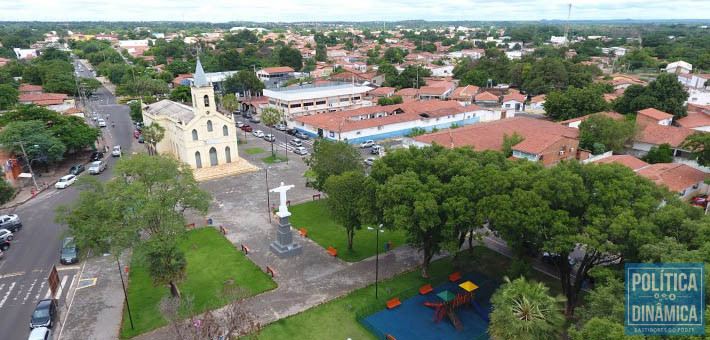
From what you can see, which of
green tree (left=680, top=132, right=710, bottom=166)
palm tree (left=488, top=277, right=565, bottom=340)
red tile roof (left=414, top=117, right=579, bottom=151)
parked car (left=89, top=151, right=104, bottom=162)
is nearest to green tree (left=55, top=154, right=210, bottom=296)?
palm tree (left=488, top=277, right=565, bottom=340)

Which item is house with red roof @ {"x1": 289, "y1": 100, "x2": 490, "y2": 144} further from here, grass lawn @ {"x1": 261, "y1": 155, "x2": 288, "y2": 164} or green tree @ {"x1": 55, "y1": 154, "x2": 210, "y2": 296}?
green tree @ {"x1": 55, "y1": 154, "x2": 210, "y2": 296}

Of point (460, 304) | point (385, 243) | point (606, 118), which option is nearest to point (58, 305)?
point (385, 243)

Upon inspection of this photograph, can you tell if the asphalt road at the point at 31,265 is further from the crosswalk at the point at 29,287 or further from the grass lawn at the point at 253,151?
the grass lawn at the point at 253,151

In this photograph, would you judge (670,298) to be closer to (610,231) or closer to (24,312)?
(610,231)

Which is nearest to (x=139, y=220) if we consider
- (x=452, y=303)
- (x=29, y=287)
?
(x=29, y=287)

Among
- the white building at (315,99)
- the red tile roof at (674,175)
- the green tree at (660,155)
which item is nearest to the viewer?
the red tile roof at (674,175)

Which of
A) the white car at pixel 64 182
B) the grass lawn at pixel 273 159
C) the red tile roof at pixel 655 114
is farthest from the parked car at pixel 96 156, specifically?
the red tile roof at pixel 655 114
